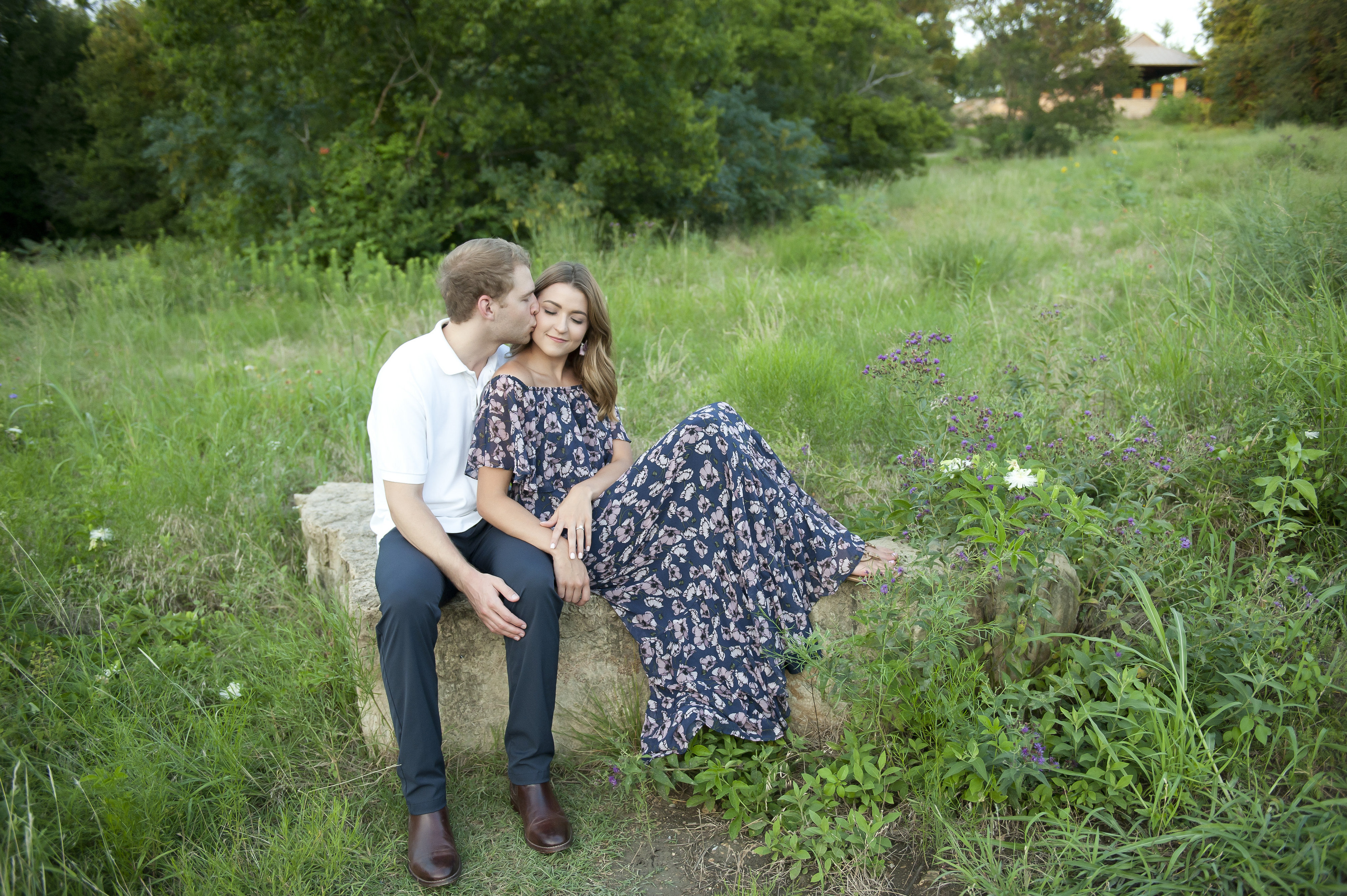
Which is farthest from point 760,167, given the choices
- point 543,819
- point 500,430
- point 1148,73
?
point 1148,73

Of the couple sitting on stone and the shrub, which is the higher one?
the shrub

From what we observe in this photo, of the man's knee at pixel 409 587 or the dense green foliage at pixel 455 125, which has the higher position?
the dense green foliage at pixel 455 125

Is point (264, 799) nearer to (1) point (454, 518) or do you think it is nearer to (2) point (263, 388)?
(1) point (454, 518)

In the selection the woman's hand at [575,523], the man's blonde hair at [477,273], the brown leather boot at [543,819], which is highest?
the man's blonde hair at [477,273]

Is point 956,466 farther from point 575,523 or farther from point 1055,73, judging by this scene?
point 1055,73

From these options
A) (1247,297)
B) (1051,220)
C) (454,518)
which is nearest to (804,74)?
(1051,220)

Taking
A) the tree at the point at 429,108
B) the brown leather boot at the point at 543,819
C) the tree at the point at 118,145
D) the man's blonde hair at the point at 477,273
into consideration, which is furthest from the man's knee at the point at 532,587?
the tree at the point at 118,145

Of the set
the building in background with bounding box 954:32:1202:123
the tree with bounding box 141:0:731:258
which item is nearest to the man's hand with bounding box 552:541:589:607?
the tree with bounding box 141:0:731:258

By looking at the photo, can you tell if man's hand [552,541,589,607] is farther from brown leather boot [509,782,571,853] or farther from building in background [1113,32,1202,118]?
building in background [1113,32,1202,118]

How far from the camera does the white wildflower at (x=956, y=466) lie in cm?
250

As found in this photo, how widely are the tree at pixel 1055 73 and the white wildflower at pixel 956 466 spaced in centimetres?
1866

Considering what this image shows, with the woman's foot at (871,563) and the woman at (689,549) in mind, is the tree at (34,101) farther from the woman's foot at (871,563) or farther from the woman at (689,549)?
the woman's foot at (871,563)

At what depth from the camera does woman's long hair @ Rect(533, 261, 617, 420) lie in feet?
9.13

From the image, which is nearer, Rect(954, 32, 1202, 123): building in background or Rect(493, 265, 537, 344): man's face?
Rect(493, 265, 537, 344): man's face
